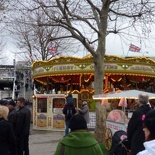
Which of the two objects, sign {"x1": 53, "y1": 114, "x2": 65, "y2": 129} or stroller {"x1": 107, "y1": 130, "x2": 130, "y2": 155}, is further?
sign {"x1": 53, "y1": 114, "x2": 65, "y2": 129}

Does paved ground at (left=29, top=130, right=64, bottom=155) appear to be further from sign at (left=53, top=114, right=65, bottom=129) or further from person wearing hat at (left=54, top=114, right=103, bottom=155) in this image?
person wearing hat at (left=54, top=114, right=103, bottom=155)

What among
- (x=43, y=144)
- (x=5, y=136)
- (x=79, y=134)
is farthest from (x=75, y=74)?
(x=79, y=134)

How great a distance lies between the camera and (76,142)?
4047mm

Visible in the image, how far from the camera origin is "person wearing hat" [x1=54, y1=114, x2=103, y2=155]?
402 cm

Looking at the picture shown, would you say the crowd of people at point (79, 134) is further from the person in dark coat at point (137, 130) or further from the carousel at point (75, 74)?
the carousel at point (75, 74)

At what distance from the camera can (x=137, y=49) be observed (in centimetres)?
2286

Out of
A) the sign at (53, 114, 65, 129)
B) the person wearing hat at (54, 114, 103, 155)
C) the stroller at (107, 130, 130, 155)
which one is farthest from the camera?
the sign at (53, 114, 65, 129)

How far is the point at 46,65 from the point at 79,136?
16.3 metres

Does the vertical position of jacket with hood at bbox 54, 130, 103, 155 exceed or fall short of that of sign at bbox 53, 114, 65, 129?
it exceeds it

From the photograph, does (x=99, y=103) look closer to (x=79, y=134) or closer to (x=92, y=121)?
(x=92, y=121)

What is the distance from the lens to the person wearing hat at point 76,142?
402cm

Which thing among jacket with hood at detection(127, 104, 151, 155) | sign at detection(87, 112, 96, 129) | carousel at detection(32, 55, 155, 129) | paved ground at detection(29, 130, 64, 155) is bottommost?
paved ground at detection(29, 130, 64, 155)

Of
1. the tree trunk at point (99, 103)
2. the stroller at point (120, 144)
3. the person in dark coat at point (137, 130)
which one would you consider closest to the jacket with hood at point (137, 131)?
the person in dark coat at point (137, 130)

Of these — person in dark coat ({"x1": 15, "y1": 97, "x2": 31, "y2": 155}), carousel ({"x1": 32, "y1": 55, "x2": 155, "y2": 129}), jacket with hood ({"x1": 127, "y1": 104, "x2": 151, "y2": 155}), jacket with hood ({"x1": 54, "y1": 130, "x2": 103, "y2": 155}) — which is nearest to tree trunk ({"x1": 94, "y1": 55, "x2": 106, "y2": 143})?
person in dark coat ({"x1": 15, "y1": 97, "x2": 31, "y2": 155})
